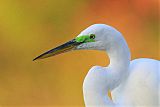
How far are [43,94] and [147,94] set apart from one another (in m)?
1.93

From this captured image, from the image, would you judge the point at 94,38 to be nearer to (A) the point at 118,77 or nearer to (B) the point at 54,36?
(A) the point at 118,77

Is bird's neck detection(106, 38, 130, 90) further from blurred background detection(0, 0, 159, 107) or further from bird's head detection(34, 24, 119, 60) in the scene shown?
blurred background detection(0, 0, 159, 107)

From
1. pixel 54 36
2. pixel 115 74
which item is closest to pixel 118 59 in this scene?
pixel 115 74

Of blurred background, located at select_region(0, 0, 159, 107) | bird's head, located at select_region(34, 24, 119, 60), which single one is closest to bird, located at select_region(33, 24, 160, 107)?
bird's head, located at select_region(34, 24, 119, 60)

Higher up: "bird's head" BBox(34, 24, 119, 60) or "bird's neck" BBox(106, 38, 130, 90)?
"bird's head" BBox(34, 24, 119, 60)

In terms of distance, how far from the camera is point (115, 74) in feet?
4.64

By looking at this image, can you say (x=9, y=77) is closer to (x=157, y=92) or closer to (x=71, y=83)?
(x=71, y=83)

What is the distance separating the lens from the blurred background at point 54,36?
3.33 meters

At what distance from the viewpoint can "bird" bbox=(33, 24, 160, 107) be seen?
1385mm

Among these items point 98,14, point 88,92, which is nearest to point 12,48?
point 98,14

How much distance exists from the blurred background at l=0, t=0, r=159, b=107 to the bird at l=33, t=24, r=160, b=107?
1.78 m

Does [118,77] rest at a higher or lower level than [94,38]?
lower

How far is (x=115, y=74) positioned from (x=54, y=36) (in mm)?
2068

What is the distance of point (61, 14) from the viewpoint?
136 inches
